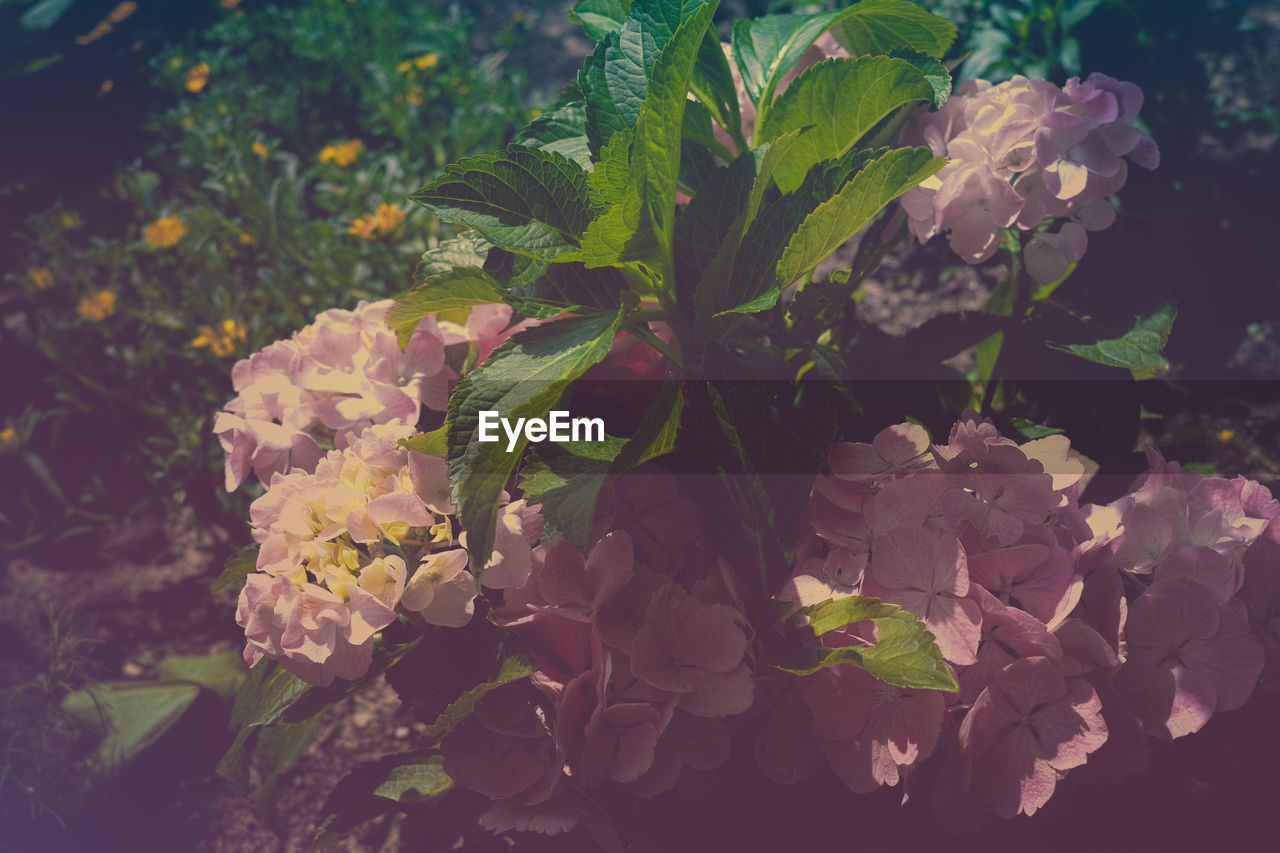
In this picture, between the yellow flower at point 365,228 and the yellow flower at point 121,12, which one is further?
the yellow flower at point 121,12

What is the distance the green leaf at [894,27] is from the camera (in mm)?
921

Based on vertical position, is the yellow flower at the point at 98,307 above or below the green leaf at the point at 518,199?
below

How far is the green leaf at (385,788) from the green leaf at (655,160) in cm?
61

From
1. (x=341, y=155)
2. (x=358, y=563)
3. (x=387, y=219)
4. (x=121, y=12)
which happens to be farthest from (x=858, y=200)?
(x=121, y=12)

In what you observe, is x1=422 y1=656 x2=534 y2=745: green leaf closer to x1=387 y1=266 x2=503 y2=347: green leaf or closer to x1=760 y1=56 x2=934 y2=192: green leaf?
x1=387 y1=266 x2=503 y2=347: green leaf

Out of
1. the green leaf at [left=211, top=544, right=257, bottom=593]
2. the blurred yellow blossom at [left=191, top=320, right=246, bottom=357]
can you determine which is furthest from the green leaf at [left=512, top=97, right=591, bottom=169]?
the blurred yellow blossom at [left=191, top=320, right=246, bottom=357]

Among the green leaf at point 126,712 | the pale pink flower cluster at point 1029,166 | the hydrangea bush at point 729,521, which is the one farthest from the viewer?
the green leaf at point 126,712

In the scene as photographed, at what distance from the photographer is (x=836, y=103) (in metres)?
0.86

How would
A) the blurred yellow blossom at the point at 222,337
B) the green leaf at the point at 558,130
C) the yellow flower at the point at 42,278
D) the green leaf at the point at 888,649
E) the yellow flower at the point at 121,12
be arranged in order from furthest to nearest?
the yellow flower at the point at 121,12 → the yellow flower at the point at 42,278 → the blurred yellow blossom at the point at 222,337 → the green leaf at the point at 558,130 → the green leaf at the point at 888,649

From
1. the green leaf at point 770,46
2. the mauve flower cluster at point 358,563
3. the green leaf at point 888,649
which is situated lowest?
the green leaf at point 888,649

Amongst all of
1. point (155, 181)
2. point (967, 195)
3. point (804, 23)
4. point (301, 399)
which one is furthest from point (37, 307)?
point (967, 195)

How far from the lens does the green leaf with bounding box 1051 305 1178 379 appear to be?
3.09 feet

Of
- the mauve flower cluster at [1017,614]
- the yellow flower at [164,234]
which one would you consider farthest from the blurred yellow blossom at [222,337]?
the mauve flower cluster at [1017,614]

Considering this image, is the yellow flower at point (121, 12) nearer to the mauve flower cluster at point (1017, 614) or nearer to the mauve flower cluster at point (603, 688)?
the mauve flower cluster at point (603, 688)
